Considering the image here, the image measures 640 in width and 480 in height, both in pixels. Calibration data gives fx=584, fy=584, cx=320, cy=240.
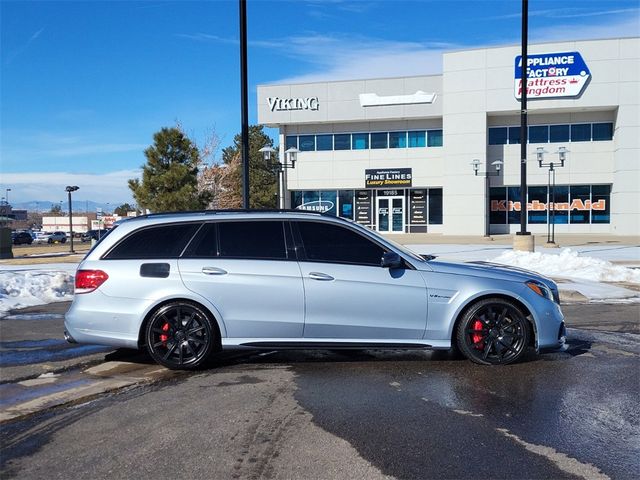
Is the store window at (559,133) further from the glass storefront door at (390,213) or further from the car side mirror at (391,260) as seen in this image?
the car side mirror at (391,260)

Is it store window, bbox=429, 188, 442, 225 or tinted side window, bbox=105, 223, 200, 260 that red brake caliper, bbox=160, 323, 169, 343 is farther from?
store window, bbox=429, 188, 442, 225

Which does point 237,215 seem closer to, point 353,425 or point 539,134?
point 353,425

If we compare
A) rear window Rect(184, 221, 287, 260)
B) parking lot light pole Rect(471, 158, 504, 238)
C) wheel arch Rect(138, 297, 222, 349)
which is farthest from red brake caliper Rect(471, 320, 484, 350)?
A: parking lot light pole Rect(471, 158, 504, 238)

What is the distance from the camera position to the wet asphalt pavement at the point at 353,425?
149 inches

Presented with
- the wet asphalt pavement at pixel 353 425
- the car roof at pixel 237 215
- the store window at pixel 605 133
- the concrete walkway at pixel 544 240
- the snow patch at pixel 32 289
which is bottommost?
the wet asphalt pavement at pixel 353 425

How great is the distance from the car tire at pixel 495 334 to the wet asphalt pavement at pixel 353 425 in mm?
155

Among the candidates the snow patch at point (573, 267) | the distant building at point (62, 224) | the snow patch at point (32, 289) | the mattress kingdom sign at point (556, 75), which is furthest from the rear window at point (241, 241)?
the distant building at point (62, 224)

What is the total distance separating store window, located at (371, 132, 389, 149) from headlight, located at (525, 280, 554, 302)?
34.8 metres

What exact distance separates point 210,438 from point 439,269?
3006 mm

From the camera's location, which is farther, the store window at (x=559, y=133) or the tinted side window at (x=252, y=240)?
the store window at (x=559, y=133)

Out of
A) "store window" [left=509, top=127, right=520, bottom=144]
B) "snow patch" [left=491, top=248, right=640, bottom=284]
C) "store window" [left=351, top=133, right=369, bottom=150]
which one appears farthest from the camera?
"store window" [left=351, top=133, right=369, bottom=150]

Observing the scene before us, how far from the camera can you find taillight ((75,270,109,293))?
610cm

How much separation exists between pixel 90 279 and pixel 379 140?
117 ft

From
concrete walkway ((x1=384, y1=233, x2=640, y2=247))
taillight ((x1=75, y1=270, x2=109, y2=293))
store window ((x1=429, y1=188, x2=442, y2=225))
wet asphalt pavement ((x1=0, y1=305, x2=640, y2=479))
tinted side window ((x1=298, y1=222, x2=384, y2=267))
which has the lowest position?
wet asphalt pavement ((x1=0, y1=305, x2=640, y2=479))
